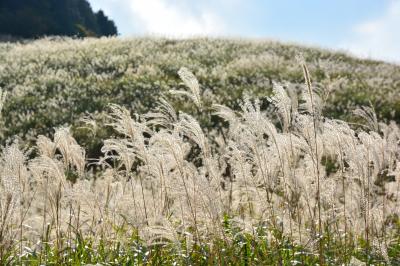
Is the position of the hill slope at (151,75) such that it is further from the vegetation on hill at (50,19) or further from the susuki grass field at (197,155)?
the vegetation on hill at (50,19)

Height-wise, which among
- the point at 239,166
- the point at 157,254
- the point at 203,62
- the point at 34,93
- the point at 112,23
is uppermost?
the point at 112,23

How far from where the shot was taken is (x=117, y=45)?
37.8 m

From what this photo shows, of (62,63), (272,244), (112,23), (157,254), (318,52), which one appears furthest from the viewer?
(112,23)

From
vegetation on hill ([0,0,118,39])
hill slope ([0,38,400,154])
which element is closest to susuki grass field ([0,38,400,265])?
hill slope ([0,38,400,154])

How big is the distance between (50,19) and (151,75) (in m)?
41.1

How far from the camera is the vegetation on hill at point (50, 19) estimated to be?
60594mm

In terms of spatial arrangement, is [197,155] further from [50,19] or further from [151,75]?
[50,19]

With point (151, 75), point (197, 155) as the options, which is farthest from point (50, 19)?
point (197, 155)

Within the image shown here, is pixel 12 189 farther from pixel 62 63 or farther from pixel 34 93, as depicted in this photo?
pixel 62 63

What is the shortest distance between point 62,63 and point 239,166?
28.9m

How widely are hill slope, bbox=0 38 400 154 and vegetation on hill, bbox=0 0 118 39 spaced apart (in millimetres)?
21345

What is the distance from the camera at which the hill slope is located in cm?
2283

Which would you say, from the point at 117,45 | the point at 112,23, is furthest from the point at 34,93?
the point at 112,23

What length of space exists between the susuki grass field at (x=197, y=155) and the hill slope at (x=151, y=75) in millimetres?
118
